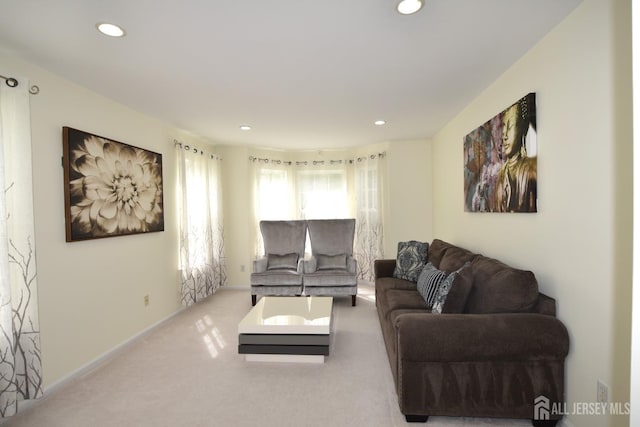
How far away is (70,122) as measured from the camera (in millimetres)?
2422

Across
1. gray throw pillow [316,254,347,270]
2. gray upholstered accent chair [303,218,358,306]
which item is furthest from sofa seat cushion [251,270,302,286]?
gray throw pillow [316,254,347,270]

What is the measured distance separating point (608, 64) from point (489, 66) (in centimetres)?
93

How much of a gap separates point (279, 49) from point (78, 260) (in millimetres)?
2283

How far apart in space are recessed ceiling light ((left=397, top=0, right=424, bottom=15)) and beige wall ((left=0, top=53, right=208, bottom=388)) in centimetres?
242

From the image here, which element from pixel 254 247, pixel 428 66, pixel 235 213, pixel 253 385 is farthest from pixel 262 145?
pixel 253 385

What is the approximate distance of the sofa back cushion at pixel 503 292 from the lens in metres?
1.84

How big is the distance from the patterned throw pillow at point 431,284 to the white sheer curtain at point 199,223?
2.89 meters

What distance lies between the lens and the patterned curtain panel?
1864mm

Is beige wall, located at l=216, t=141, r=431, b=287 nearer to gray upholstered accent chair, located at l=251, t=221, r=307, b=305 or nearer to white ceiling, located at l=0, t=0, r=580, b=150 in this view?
gray upholstered accent chair, located at l=251, t=221, r=307, b=305

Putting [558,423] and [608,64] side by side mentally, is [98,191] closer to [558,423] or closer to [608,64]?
[608,64]

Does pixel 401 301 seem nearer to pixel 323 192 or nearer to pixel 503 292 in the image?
pixel 503 292

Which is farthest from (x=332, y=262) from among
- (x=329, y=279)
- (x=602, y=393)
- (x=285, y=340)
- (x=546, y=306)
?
(x=602, y=393)

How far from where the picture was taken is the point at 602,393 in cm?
149

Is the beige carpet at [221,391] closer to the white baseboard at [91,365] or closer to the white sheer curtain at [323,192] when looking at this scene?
the white baseboard at [91,365]
